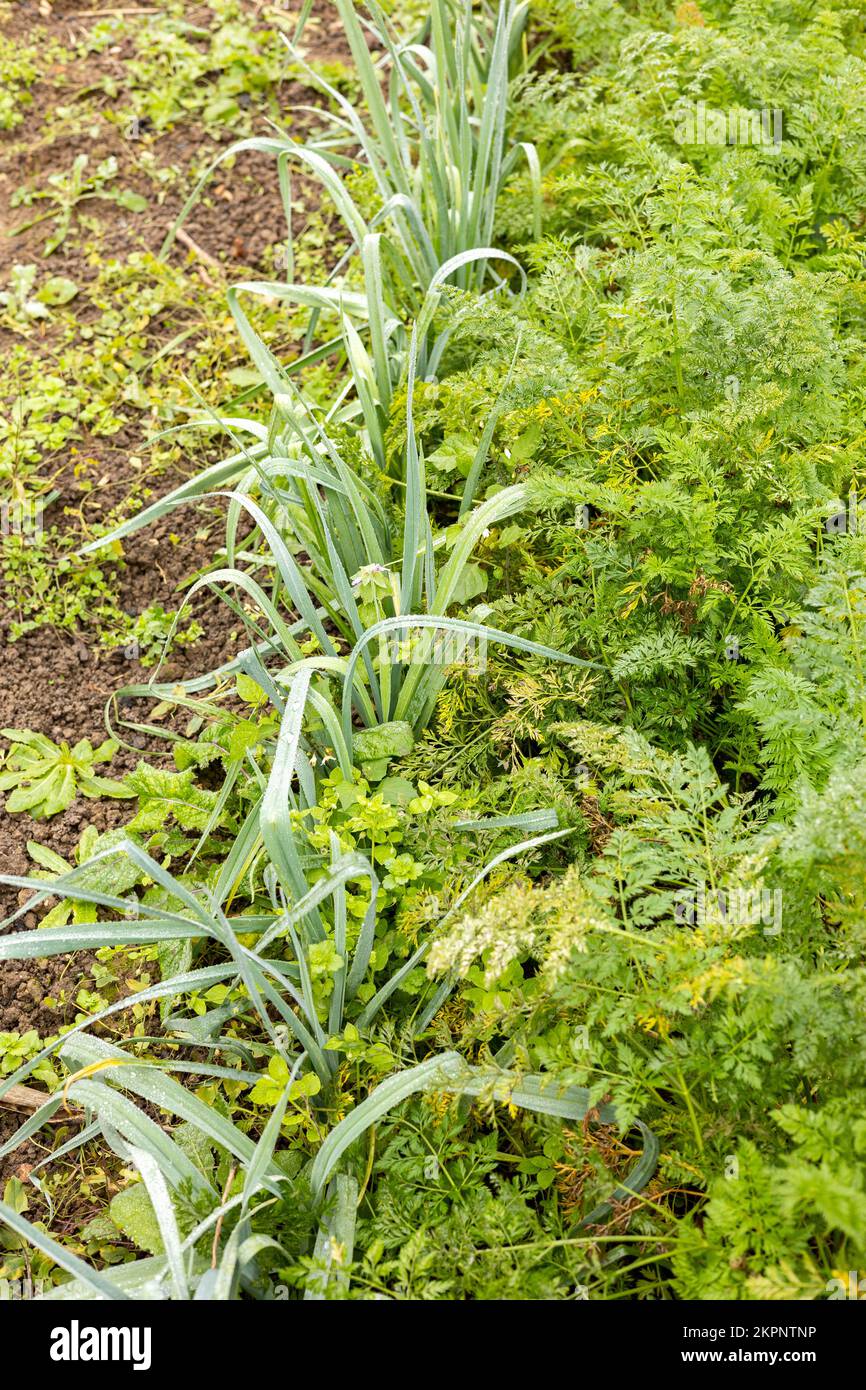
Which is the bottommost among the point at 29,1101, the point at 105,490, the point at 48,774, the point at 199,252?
the point at 29,1101

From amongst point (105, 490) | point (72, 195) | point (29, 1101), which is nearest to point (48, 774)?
point (29, 1101)

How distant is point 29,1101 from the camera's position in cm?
202

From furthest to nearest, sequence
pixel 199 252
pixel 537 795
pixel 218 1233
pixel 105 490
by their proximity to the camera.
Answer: pixel 199 252 → pixel 105 490 → pixel 537 795 → pixel 218 1233

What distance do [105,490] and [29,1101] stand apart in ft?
5.43

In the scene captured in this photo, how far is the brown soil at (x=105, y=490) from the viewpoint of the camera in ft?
7.53

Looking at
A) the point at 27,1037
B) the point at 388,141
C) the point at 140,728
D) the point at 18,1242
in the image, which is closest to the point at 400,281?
the point at 388,141

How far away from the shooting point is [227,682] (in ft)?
8.38

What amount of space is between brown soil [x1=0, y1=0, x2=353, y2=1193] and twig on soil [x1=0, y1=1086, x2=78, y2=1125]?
0.02 meters

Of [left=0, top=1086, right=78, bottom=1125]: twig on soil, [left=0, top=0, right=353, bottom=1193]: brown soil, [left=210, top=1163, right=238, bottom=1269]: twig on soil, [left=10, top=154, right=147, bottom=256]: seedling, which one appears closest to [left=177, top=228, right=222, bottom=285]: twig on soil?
[left=0, top=0, right=353, bottom=1193]: brown soil

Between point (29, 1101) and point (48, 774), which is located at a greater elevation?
point (48, 774)

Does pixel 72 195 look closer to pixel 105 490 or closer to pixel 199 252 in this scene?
pixel 199 252

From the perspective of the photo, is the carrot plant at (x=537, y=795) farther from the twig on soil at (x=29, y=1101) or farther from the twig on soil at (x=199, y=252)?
the twig on soil at (x=199, y=252)

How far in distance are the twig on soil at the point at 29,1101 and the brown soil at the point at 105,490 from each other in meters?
0.02

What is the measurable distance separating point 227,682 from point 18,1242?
123cm
